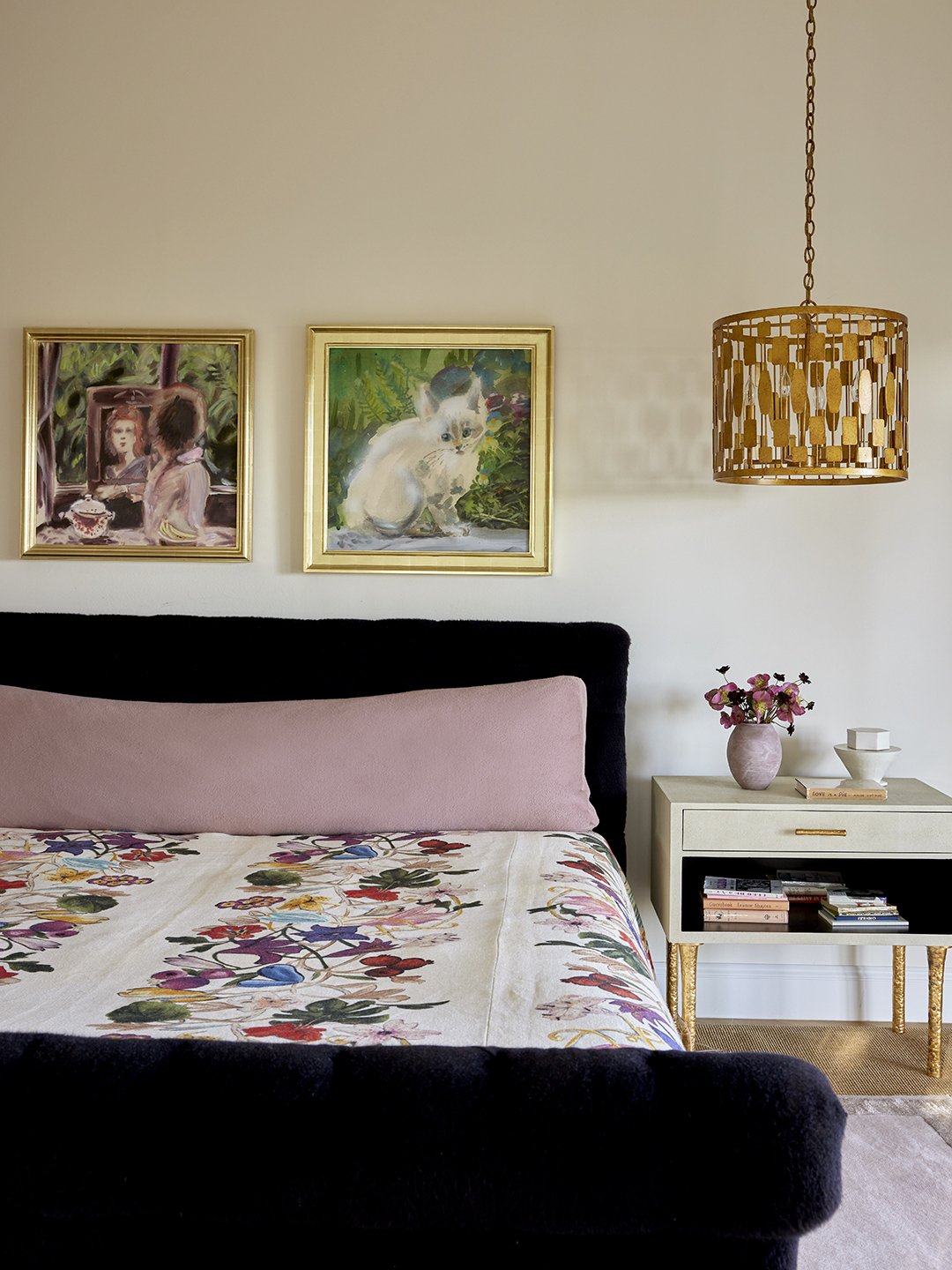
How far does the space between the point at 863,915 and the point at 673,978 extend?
0.48 meters

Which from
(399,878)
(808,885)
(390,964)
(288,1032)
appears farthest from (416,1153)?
(808,885)

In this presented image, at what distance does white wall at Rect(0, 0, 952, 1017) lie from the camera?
291 cm

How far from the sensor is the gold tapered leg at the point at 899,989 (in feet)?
9.00

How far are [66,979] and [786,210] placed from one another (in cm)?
256

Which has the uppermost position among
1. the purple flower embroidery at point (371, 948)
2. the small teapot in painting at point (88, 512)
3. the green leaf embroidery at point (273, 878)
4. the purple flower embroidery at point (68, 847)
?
the small teapot in painting at point (88, 512)

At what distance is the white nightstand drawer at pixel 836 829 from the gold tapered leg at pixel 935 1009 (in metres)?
0.29

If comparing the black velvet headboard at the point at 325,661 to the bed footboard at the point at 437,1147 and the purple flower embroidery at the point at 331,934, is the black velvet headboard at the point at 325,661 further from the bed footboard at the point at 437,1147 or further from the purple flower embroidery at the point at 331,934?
the bed footboard at the point at 437,1147

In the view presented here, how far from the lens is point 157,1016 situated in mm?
1355

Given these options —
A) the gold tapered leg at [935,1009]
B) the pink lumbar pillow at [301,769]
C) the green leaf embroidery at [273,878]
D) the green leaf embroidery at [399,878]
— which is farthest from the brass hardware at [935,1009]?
the green leaf embroidery at [273,878]

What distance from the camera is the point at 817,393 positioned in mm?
2242

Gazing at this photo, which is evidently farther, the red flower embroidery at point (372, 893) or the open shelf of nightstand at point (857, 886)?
the open shelf of nightstand at point (857, 886)

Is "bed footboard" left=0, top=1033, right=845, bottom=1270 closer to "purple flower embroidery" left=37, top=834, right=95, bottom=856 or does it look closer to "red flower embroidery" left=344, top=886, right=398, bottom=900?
"red flower embroidery" left=344, top=886, right=398, bottom=900

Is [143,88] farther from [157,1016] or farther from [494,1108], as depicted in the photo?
[494,1108]

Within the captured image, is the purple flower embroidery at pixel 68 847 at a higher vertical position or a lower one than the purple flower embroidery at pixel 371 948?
→ lower
